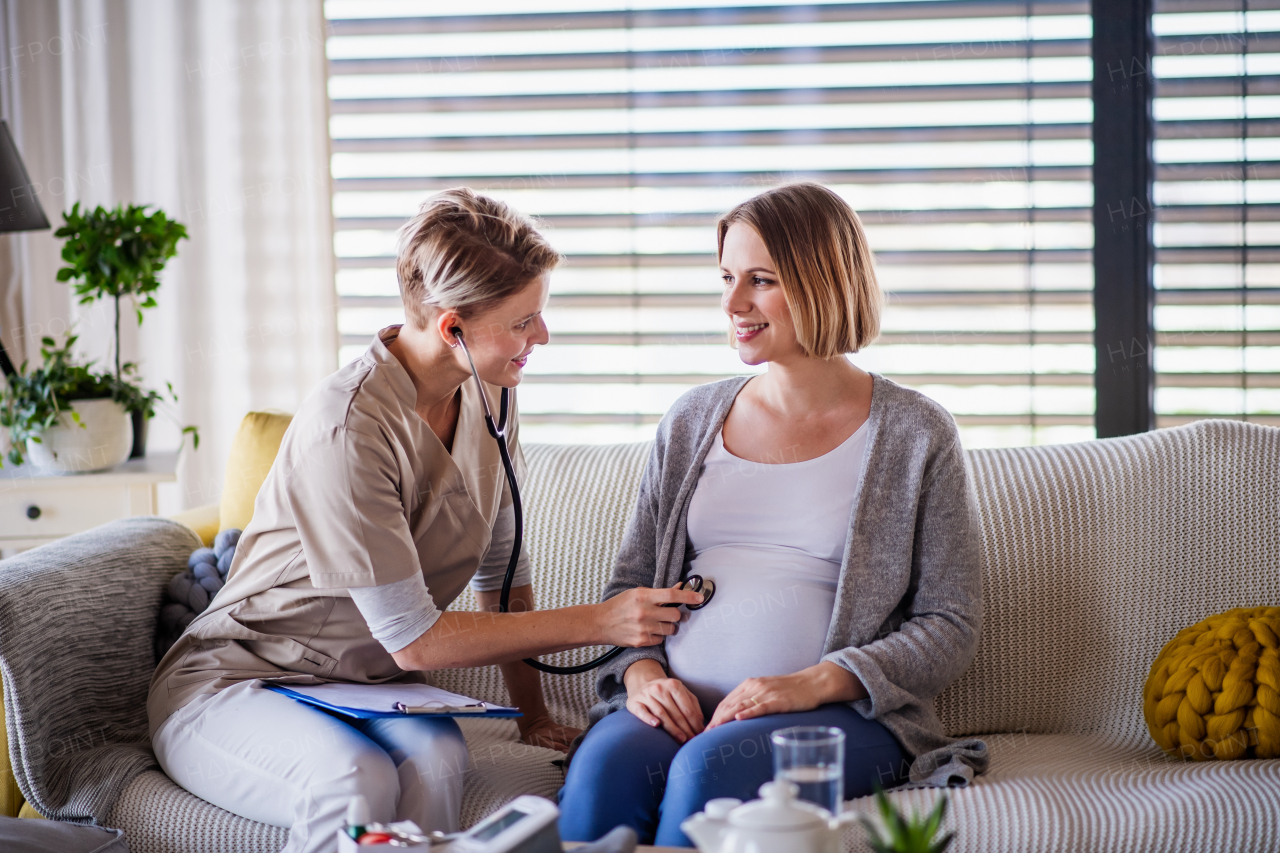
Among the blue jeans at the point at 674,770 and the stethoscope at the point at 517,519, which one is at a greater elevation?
the stethoscope at the point at 517,519

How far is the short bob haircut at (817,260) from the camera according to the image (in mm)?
1375

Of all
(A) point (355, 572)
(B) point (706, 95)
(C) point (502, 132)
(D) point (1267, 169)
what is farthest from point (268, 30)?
(D) point (1267, 169)

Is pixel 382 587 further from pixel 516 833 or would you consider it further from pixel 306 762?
pixel 516 833

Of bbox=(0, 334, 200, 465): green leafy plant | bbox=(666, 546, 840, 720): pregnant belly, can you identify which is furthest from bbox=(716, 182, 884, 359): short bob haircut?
bbox=(0, 334, 200, 465): green leafy plant

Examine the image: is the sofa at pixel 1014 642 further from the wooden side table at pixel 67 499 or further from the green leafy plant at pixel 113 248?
the green leafy plant at pixel 113 248

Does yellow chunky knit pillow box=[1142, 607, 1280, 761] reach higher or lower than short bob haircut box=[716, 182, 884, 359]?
lower

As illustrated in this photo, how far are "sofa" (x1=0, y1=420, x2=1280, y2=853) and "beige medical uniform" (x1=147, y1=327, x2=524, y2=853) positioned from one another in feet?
0.30

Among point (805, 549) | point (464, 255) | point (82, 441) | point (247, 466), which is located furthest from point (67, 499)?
point (805, 549)

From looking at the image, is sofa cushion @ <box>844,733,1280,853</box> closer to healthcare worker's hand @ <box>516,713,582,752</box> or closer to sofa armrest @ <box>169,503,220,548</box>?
healthcare worker's hand @ <box>516,713,582,752</box>

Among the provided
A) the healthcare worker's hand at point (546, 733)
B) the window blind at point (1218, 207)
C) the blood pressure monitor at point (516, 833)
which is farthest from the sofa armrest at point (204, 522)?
the window blind at point (1218, 207)

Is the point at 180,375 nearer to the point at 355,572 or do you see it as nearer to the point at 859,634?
the point at 355,572

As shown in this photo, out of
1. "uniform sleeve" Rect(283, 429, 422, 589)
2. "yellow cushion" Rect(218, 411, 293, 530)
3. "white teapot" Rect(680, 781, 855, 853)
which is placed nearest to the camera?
"white teapot" Rect(680, 781, 855, 853)

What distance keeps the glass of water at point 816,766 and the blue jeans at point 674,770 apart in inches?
13.5

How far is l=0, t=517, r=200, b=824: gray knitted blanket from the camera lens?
1275 millimetres
